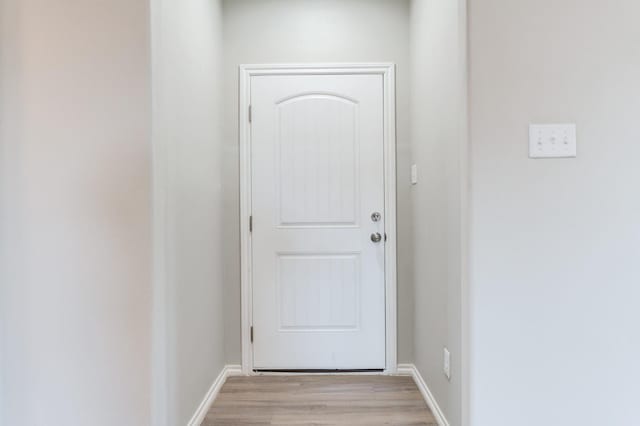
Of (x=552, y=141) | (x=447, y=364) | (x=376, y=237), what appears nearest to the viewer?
(x=552, y=141)

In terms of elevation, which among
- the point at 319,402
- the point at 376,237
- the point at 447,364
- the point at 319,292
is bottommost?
the point at 319,402

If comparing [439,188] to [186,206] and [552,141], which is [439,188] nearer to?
[552,141]

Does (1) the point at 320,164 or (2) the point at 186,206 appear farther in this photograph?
(1) the point at 320,164

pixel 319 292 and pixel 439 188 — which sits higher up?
pixel 439 188

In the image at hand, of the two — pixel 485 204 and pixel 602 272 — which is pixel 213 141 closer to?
pixel 485 204

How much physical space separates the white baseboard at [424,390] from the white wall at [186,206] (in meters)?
1.15

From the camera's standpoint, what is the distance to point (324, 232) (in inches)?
94.0

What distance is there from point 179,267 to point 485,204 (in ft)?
4.12

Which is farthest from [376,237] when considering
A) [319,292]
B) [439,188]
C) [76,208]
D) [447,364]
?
[76,208]

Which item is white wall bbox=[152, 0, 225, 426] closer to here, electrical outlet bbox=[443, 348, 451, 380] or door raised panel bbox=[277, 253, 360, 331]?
door raised panel bbox=[277, 253, 360, 331]

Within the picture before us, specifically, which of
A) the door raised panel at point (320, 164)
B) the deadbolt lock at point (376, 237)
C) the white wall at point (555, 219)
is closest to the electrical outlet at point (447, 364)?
the white wall at point (555, 219)

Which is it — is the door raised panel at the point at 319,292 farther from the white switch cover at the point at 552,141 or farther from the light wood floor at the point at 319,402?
the white switch cover at the point at 552,141

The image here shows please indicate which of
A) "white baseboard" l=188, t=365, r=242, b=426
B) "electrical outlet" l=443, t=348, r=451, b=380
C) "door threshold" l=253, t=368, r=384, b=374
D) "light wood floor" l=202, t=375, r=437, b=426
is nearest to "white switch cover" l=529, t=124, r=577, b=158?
"electrical outlet" l=443, t=348, r=451, b=380

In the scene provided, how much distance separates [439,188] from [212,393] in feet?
5.41
